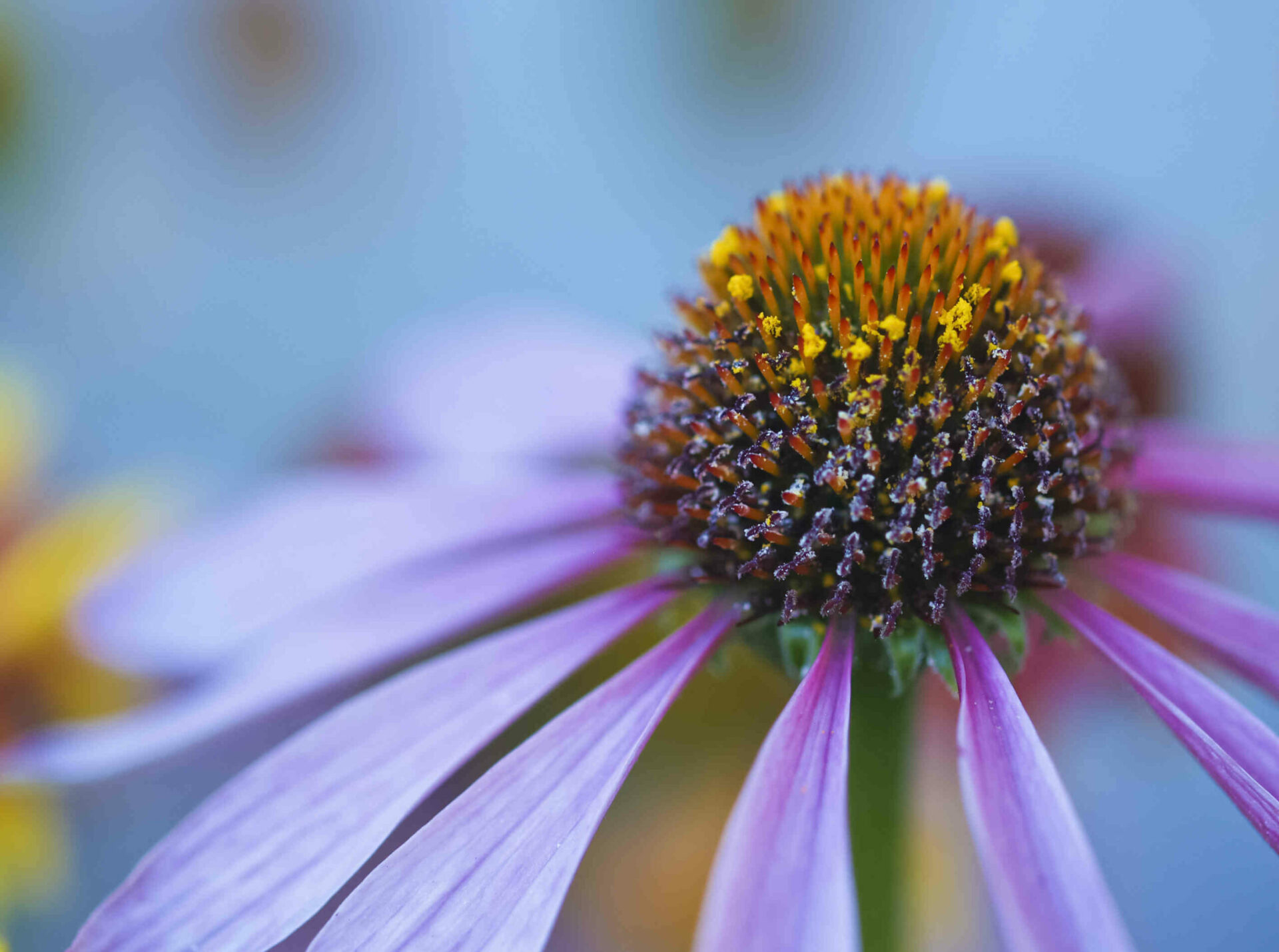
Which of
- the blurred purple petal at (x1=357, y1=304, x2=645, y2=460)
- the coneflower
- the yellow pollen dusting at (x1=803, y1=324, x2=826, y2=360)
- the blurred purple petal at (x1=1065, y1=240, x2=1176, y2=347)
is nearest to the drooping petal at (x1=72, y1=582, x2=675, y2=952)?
the coneflower

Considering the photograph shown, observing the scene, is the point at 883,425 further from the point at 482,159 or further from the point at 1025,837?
the point at 482,159

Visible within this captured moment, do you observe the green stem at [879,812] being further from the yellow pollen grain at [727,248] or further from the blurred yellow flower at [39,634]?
the blurred yellow flower at [39,634]

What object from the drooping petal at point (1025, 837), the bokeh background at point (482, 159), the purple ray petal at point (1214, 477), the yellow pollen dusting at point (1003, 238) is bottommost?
the drooping petal at point (1025, 837)

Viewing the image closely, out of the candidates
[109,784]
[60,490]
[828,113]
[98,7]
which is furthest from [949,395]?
[98,7]

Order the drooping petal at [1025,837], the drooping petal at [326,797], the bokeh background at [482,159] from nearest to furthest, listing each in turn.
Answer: the drooping petal at [1025,837]
the drooping petal at [326,797]
the bokeh background at [482,159]

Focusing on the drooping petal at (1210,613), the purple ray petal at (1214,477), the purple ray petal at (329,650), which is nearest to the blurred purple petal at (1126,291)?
the purple ray petal at (1214,477)

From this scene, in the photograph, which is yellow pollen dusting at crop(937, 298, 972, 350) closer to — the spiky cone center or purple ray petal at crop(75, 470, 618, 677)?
the spiky cone center
